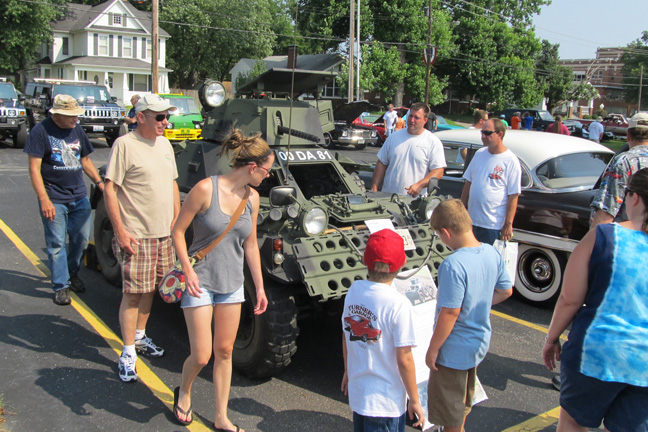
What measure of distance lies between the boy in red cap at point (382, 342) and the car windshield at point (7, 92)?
1817 cm

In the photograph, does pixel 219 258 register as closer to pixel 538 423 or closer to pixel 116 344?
pixel 116 344

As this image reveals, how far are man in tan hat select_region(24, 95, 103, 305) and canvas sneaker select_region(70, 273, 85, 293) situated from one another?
266 millimetres

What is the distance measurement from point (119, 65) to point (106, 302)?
45.1 meters

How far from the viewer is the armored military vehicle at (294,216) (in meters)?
4.00

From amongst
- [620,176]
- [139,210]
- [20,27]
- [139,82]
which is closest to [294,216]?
[139,210]

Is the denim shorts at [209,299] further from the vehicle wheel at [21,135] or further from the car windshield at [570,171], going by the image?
the vehicle wheel at [21,135]

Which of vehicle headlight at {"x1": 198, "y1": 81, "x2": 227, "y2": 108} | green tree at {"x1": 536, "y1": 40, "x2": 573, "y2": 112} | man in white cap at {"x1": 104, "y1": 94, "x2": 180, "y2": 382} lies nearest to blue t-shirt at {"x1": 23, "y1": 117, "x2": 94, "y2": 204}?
vehicle headlight at {"x1": 198, "y1": 81, "x2": 227, "y2": 108}

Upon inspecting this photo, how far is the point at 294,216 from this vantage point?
4.24 meters

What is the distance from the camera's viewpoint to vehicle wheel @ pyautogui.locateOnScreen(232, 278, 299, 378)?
398 cm

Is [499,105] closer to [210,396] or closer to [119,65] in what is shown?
[119,65]

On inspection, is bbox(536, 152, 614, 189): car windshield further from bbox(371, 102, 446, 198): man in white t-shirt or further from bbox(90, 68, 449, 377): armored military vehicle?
bbox(90, 68, 449, 377): armored military vehicle

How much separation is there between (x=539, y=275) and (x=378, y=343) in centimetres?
423

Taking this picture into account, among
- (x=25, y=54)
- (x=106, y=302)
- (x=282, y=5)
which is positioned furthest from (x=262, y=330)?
(x=282, y=5)

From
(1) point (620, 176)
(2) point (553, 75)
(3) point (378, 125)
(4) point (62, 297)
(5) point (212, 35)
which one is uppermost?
(5) point (212, 35)
